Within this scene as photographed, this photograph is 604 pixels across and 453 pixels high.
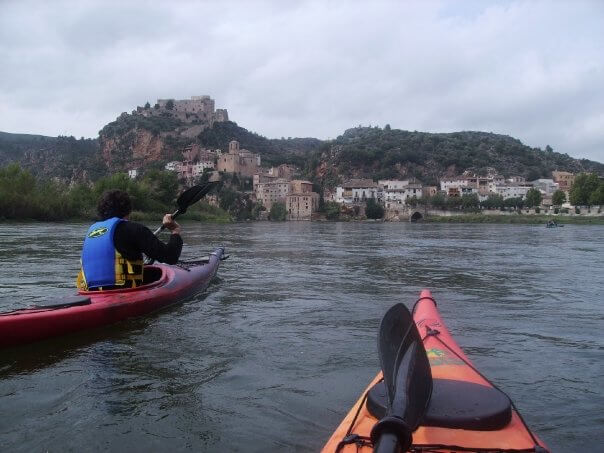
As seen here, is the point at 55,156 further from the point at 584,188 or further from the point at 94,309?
the point at 94,309

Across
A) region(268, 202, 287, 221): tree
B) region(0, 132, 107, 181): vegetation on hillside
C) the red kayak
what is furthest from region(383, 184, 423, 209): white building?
the red kayak

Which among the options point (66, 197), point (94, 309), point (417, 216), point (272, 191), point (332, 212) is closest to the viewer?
point (94, 309)

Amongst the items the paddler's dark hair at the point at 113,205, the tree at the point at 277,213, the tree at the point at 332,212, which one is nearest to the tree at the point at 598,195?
the tree at the point at 332,212

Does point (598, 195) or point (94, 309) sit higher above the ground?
point (598, 195)

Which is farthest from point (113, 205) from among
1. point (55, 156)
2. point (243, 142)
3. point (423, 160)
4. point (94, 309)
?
point (243, 142)

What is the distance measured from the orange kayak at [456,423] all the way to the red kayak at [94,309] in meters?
Answer: 3.78

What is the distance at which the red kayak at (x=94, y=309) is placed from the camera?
505cm

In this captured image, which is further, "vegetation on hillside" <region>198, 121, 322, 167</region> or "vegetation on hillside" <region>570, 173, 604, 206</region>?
"vegetation on hillside" <region>198, 121, 322, 167</region>

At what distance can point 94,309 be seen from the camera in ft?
19.2

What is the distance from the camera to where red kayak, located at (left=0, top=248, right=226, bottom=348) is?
5.05m

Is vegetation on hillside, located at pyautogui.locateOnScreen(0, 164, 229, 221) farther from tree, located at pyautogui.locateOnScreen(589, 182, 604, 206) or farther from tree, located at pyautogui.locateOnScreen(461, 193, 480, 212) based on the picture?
tree, located at pyautogui.locateOnScreen(589, 182, 604, 206)

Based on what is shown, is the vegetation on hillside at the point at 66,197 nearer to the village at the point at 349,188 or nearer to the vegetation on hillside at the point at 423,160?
the village at the point at 349,188

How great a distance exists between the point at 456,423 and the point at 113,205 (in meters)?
5.08

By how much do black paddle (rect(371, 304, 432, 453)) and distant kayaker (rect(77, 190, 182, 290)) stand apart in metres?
4.30
